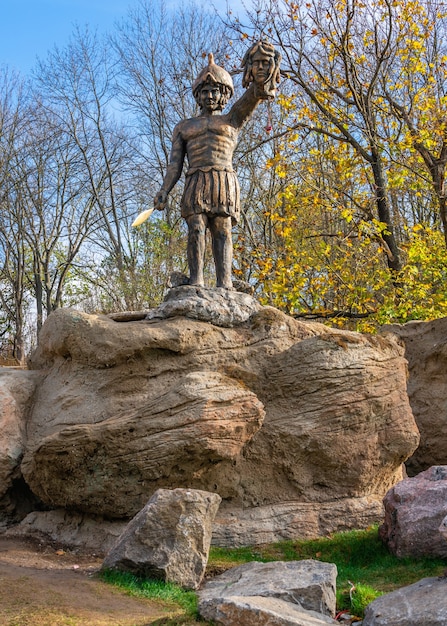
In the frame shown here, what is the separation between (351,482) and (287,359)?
1.49m

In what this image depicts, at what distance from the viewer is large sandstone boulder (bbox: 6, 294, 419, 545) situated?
6.52 meters

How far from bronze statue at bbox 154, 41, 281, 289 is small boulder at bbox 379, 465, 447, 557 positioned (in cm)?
285

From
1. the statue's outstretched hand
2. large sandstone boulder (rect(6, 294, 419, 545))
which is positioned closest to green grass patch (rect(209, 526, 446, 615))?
large sandstone boulder (rect(6, 294, 419, 545))

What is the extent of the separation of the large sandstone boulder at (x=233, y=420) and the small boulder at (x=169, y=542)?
2.99ft

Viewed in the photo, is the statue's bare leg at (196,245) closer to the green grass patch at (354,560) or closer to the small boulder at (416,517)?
the green grass patch at (354,560)

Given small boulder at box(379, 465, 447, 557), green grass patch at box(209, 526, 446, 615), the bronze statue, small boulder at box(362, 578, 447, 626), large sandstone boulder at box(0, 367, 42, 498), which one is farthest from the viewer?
the bronze statue

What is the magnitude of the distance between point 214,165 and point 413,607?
503cm

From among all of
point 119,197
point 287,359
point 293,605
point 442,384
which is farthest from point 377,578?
point 119,197

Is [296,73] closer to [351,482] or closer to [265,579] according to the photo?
[351,482]

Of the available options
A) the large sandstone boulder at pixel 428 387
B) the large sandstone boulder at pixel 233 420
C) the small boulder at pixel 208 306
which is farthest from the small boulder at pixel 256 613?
the large sandstone boulder at pixel 428 387

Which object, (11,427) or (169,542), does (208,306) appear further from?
(169,542)

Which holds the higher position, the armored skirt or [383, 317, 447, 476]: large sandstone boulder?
the armored skirt

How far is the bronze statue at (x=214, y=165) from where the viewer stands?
25.1 feet

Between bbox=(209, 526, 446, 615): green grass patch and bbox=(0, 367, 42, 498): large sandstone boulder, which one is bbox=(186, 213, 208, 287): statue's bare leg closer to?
bbox=(0, 367, 42, 498): large sandstone boulder
